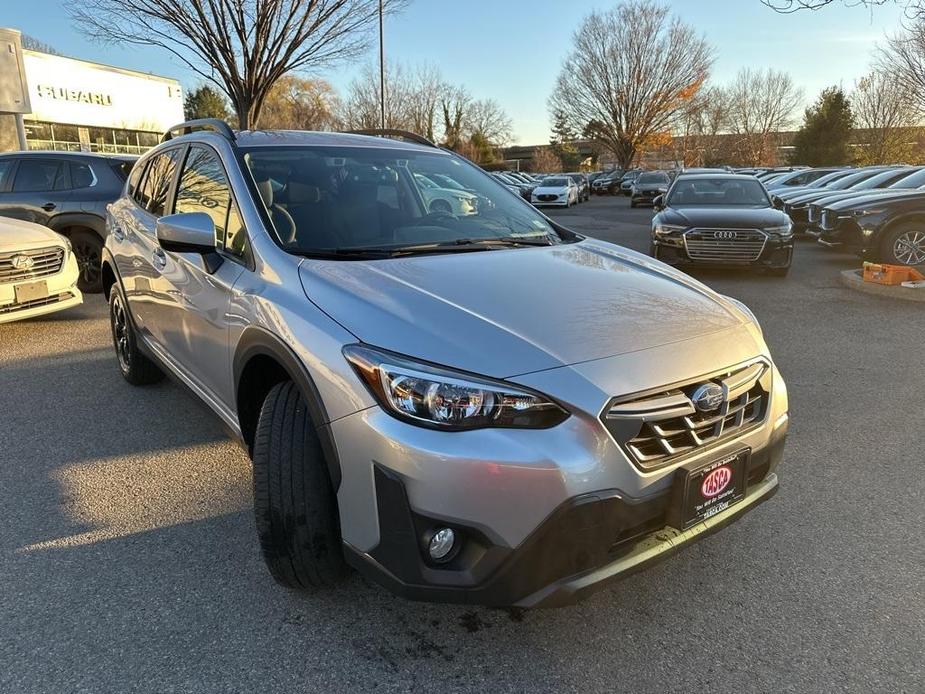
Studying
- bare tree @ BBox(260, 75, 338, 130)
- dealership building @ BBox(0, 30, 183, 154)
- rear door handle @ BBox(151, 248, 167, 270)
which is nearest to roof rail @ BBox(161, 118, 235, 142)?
rear door handle @ BBox(151, 248, 167, 270)

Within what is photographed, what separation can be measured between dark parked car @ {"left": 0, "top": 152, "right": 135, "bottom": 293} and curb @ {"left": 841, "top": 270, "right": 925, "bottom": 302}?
9.39 meters

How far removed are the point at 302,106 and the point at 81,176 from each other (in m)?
35.2

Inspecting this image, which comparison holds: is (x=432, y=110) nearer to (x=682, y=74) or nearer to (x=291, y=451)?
(x=682, y=74)

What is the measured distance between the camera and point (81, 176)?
8219 mm

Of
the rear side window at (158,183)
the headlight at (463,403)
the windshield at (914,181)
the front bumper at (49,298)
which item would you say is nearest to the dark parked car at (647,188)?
the windshield at (914,181)

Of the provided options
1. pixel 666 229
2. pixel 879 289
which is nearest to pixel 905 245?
pixel 879 289

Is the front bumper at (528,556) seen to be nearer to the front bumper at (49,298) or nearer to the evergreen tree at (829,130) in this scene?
the front bumper at (49,298)

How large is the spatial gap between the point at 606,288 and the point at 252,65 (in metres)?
16.0

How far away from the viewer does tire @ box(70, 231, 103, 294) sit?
8188mm

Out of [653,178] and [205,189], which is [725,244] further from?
[653,178]

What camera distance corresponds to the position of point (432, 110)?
38.4 metres

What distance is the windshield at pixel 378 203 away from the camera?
9.39 ft

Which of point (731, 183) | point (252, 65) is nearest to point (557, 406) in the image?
point (731, 183)

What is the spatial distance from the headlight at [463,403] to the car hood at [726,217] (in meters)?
7.75
